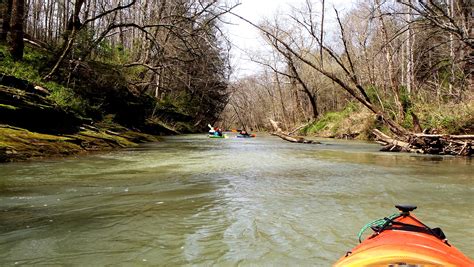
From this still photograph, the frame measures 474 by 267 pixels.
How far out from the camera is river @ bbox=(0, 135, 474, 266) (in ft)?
9.29

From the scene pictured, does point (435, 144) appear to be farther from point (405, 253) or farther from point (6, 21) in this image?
point (6, 21)

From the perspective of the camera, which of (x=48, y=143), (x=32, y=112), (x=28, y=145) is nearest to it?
(x=28, y=145)

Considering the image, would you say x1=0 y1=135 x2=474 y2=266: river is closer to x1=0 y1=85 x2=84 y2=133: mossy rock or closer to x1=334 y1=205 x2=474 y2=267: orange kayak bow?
x1=334 y1=205 x2=474 y2=267: orange kayak bow

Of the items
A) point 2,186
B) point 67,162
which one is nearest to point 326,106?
point 67,162

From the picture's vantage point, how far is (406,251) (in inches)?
73.0

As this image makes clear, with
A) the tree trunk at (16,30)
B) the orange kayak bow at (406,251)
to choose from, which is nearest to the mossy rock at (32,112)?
the tree trunk at (16,30)

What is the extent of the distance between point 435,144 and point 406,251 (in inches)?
447

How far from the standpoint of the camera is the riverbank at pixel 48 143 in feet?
25.9

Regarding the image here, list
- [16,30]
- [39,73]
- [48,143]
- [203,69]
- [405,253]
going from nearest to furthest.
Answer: [405,253] → [48,143] → [16,30] → [39,73] → [203,69]

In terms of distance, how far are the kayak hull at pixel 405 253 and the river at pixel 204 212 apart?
0.74m

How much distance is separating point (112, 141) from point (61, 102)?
83.8 inches

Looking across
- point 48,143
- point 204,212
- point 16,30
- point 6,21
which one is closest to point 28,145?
point 48,143

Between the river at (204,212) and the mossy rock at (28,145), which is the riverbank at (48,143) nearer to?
the mossy rock at (28,145)

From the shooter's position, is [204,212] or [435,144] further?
[435,144]
